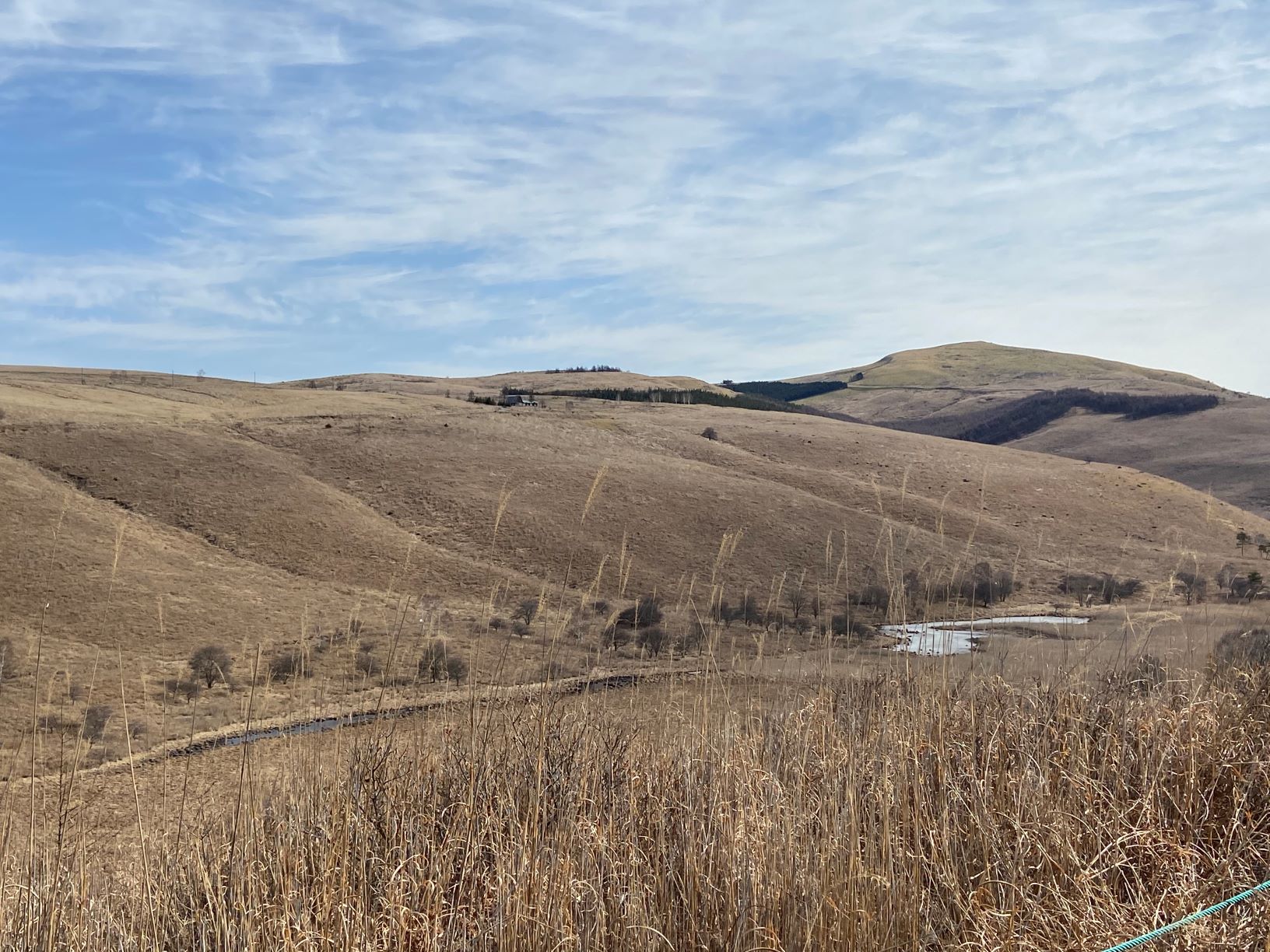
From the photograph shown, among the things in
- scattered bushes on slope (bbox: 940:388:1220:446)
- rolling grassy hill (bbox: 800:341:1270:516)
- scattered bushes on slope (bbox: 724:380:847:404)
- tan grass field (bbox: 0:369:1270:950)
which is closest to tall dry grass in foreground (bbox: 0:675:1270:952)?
tan grass field (bbox: 0:369:1270:950)

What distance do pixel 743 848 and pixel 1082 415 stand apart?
11156 centimetres

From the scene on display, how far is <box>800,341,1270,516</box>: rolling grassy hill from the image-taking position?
72.8m

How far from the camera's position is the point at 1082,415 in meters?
105

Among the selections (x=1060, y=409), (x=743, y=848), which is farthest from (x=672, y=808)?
(x=1060, y=409)

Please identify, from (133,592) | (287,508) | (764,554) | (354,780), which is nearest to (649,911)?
(354,780)

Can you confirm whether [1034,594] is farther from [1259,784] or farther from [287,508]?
[1259,784]

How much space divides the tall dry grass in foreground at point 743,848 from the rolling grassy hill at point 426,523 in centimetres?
950

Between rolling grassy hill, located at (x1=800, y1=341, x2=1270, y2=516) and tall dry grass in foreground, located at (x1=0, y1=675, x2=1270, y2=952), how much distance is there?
1822 cm

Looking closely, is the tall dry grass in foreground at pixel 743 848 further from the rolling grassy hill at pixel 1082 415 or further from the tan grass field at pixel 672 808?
the rolling grassy hill at pixel 1082 415

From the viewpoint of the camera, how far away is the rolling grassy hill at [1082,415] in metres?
72.8

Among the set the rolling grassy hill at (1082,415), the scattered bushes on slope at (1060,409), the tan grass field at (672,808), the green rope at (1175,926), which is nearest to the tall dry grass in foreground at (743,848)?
the tan grass field at (672,808)

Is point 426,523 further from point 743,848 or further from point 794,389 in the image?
point 794,389

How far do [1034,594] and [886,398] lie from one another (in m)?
134

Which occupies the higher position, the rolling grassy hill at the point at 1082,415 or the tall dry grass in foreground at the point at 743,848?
the rolling grassy hill at the point at 1082,415
